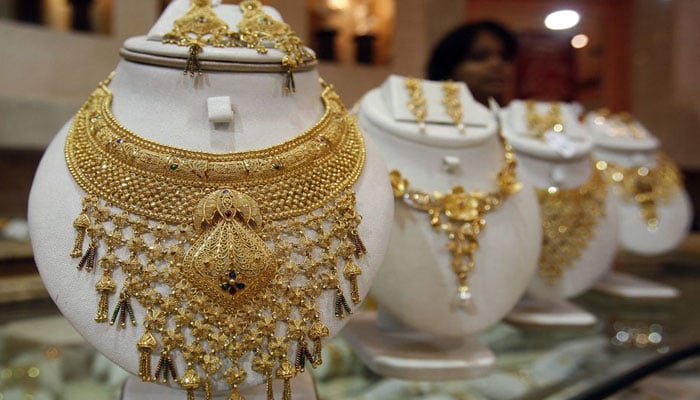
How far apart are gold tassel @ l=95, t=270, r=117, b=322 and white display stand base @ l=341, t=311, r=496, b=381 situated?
22.8 inches

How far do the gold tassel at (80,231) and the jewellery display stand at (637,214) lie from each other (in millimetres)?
1594

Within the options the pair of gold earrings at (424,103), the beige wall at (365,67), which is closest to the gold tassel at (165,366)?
the pair of gold earrings at (424,103)

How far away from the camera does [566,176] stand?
1560mm

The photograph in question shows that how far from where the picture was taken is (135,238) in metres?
0.78

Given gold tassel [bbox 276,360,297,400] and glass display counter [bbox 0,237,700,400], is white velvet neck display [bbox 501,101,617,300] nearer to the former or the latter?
glass display counter [bbox 0,237,700,400]

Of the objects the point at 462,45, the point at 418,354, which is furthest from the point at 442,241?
the point at 462,45

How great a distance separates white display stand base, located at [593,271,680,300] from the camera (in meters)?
1.90

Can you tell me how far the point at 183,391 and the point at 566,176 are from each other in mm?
1085

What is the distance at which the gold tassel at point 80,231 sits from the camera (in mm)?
786

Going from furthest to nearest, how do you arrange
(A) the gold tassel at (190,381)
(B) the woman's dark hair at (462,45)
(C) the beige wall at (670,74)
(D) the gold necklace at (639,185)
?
(C) the beige wall at (670,74) → (D) the gold necklace at (639,185) → (B) the woman's dark hair at (462,45) → (A) the gold tassel at (190,381)

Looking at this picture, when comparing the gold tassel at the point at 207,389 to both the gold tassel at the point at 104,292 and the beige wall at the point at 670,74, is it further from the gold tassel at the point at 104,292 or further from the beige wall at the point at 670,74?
the beige wall at the point at 670,74

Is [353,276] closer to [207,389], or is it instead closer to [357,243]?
[357,243]

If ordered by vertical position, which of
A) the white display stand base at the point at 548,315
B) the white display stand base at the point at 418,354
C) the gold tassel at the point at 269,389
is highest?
the gold tassel at the point at 269,389

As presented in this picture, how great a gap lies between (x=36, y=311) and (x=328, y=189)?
1191 millimetres
